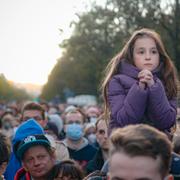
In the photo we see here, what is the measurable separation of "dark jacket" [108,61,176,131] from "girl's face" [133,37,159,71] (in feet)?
0.34

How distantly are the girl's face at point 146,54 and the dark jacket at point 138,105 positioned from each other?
0.34 feet

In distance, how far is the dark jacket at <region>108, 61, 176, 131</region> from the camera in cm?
344

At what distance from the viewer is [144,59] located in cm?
371

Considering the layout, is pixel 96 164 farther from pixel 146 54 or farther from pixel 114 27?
pixel 114 27

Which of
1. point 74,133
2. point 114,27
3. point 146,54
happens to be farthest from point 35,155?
point 114,27

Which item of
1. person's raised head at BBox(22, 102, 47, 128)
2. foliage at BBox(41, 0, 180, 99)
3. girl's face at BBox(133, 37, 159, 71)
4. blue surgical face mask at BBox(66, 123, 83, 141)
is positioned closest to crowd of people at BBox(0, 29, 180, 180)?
girl's face at BBox(133, 37, 159, 71)

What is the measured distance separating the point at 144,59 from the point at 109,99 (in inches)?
15.0

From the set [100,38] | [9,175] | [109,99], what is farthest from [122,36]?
[109,99]

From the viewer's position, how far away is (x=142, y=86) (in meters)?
3.49

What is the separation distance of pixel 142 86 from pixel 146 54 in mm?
336

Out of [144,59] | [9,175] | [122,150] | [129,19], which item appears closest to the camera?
[122,150]

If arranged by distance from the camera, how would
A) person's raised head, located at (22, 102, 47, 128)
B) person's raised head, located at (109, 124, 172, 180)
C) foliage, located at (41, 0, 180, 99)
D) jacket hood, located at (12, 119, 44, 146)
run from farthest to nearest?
foliage, located at (41, 0, 180, 99)
person's raised head, located at (22, 102, 47, 128)
jacket hood, located at (12, 119, 44, 146)
person's raised head, located at (109, 124, 172, 180)

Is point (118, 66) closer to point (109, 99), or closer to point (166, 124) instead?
point (109, 99)

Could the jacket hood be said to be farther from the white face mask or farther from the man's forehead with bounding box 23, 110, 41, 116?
the white face mask
